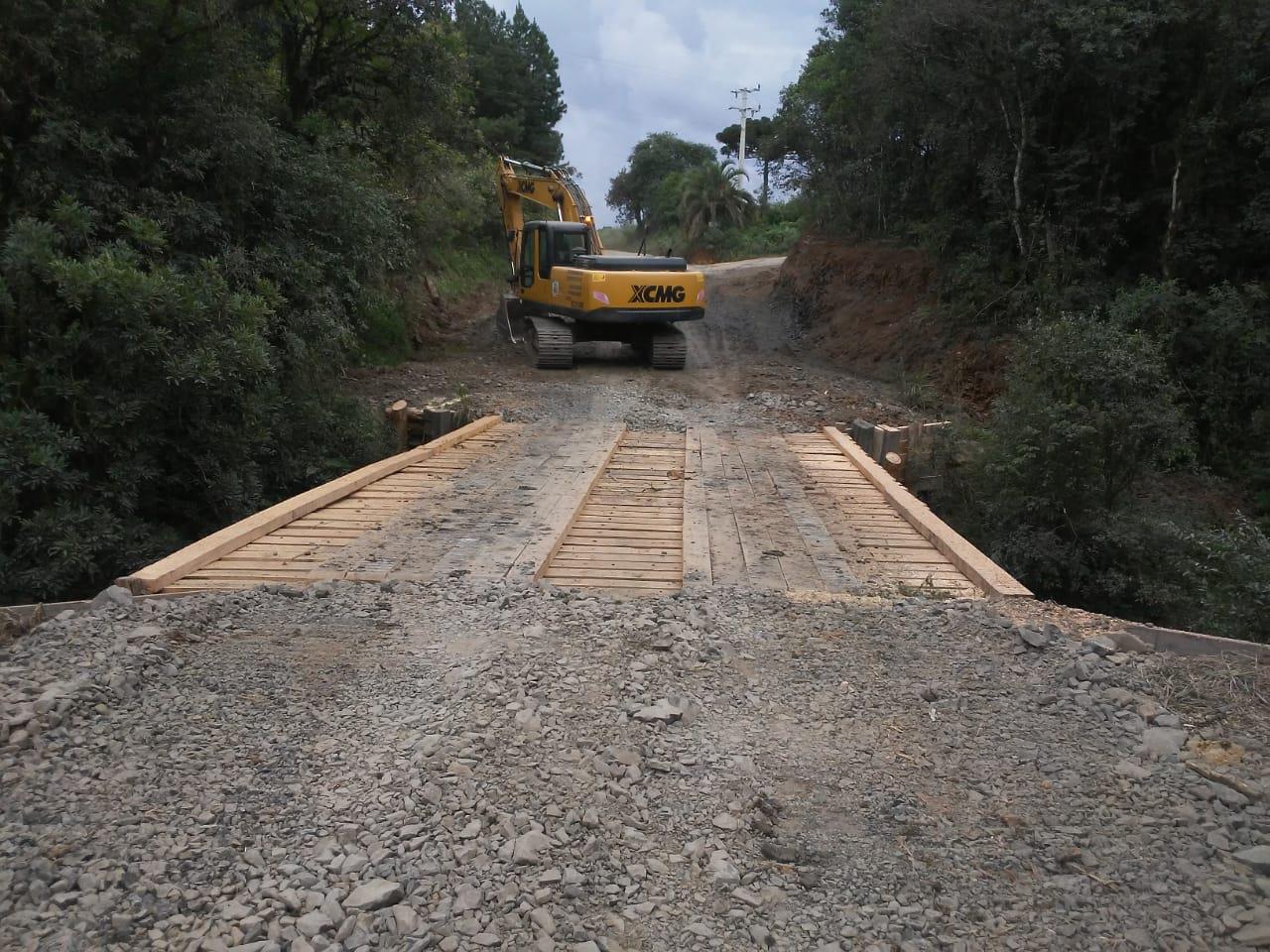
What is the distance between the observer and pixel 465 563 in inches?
223

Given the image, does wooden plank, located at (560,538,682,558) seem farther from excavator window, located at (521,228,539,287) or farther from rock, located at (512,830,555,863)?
excavator window, located at (521,228,539,287)

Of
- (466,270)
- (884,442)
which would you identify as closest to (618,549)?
(884,442)

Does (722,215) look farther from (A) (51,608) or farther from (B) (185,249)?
(A) (51,608)

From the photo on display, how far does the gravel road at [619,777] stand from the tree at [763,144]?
22.5 metres

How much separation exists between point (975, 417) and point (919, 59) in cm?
733

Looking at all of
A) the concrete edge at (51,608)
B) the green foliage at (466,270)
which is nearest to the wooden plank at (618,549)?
the concrete edge at (51,608)

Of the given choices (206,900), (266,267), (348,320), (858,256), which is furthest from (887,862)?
(858,256)

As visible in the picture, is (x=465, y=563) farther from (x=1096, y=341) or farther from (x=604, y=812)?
(x=1096, y=341)

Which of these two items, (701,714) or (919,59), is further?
(919,59)

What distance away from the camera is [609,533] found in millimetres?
6539

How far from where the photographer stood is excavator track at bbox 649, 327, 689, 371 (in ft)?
53.1

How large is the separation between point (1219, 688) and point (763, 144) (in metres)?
25.4

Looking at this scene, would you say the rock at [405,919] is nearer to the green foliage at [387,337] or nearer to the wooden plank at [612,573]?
the wooden plank at [612,573]

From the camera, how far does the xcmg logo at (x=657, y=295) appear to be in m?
15.2
